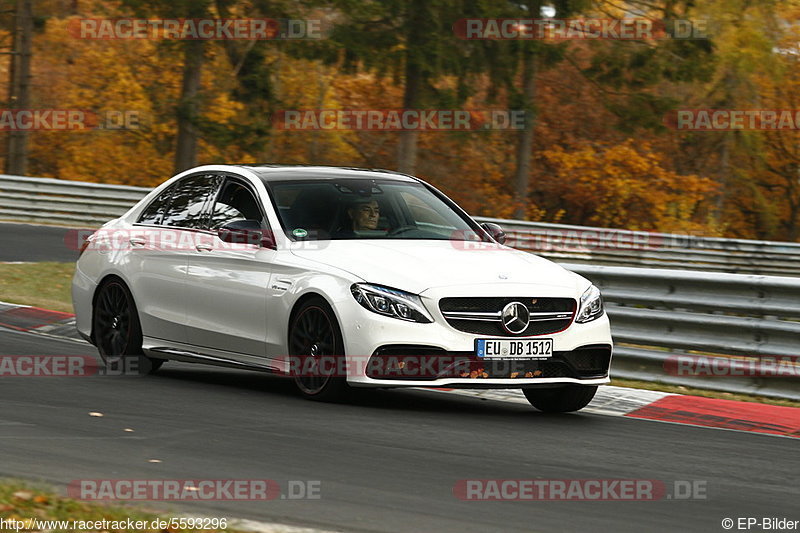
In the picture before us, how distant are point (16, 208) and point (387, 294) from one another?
66.0ft

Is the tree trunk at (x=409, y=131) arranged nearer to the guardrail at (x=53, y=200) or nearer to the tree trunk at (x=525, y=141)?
the tree trunk at (x=525, y=141)

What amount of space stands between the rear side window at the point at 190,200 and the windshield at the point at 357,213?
73 cm

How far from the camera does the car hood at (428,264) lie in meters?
8.47

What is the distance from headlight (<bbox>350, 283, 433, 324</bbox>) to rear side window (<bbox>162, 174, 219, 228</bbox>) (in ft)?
6.96

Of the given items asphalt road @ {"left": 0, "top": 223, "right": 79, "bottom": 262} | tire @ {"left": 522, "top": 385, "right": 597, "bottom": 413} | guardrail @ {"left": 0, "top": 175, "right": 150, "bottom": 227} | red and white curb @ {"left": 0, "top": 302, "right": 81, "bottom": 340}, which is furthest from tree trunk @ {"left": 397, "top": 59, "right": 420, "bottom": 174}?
tire @ {"left": 522, "top": 385, "right": 597, "bottom": 413}

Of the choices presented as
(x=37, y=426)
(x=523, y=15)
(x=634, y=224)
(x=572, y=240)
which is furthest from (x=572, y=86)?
(x=37, y=426)

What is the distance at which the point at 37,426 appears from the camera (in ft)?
24.8

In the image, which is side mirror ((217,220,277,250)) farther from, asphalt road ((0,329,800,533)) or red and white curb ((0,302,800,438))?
red and white curb ((0,302,800,438))

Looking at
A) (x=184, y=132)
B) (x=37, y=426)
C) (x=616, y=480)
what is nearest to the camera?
(x=616, y=480)

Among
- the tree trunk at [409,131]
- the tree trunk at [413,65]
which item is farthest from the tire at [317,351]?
the tree trunk at [409,131]

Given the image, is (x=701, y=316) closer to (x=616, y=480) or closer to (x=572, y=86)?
(x=616, y=480)

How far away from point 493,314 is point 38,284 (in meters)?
9.94

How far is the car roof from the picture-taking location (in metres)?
9.84

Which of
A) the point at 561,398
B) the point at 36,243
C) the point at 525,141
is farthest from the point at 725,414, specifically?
the point at 525,141
